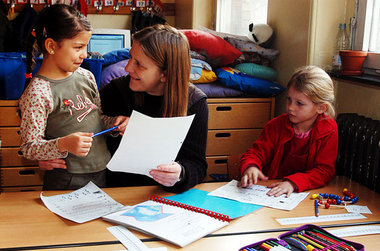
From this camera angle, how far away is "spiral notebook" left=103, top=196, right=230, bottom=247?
1.12m

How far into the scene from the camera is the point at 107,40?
3.71 meters

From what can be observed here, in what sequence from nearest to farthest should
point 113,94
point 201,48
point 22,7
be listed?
point 113,94 → point 201,48 → point 22,7

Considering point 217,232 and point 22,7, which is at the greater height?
point 22,7

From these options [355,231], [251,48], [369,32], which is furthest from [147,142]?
[251,48]

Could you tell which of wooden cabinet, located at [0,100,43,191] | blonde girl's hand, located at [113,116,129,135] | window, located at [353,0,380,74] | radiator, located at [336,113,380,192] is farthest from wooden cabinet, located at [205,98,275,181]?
blonde girl's hand, located at [113,116,129,135]

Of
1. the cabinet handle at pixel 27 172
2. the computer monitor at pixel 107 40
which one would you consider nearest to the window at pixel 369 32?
the computer monitor at pixel 107 40

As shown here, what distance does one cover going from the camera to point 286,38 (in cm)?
277

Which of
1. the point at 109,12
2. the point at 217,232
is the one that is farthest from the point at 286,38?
the point at 109,12

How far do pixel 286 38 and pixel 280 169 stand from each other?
122 centimetres

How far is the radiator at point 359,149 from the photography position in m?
1.70

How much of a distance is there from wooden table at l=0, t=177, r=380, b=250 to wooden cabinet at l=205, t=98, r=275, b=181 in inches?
61.7

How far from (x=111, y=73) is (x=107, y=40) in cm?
105

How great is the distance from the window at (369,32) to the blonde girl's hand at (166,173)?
126 cm

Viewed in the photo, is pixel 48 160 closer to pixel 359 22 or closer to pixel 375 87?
pixel 375 87
